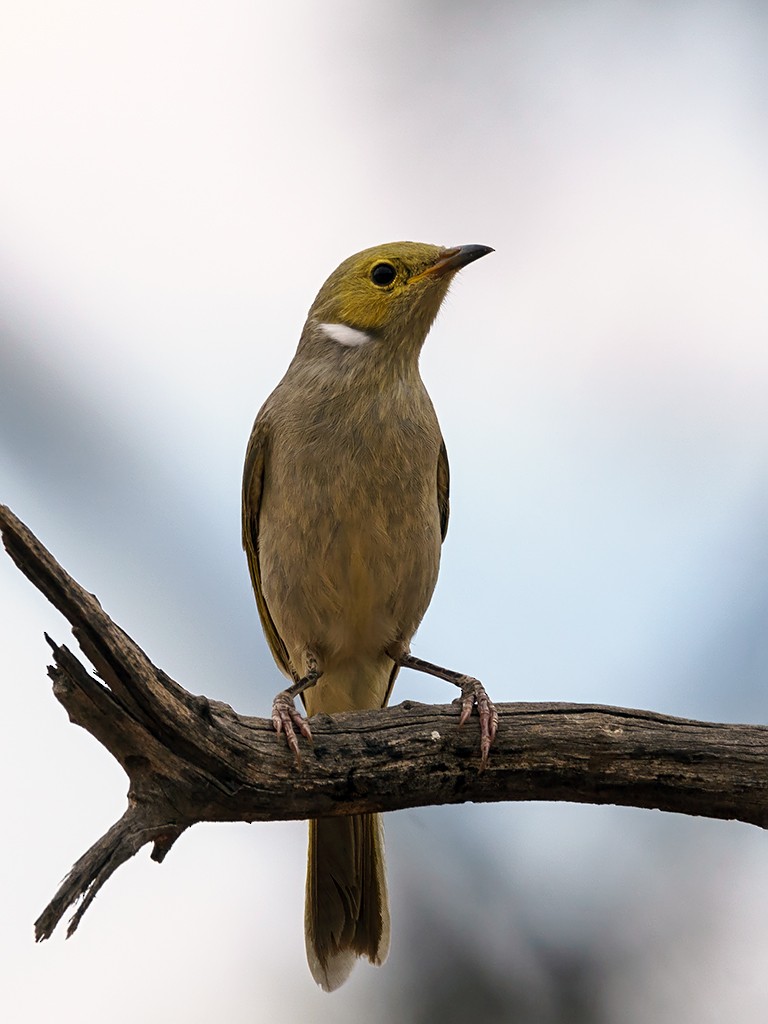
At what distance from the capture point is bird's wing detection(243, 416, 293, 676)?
5.00 m

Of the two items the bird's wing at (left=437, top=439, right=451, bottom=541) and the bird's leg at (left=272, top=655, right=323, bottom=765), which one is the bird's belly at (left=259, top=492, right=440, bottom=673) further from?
the bird's leg at (left=272, top=655, right=323, bottom=765)

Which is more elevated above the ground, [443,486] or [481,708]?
[443,486]

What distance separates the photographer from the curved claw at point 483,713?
379cm

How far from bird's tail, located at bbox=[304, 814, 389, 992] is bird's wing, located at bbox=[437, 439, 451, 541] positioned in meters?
1.32

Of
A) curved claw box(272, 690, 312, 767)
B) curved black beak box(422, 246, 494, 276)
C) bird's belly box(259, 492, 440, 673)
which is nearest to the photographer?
curved claw box(272, 690, 312, 767)

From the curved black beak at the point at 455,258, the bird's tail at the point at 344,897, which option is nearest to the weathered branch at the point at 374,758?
the bird's tail at the point at 344,897

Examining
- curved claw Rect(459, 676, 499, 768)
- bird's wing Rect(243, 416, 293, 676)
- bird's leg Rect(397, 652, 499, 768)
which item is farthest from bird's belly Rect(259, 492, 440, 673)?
curved claw Rect(459, 676, 499, 768)

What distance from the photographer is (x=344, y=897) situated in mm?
4773

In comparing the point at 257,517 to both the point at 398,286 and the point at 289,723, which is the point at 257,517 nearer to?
the point at 398,286

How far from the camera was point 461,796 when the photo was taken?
3.85m

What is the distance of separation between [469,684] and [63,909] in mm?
1656

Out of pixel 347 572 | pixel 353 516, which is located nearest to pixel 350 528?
pixel 353 516

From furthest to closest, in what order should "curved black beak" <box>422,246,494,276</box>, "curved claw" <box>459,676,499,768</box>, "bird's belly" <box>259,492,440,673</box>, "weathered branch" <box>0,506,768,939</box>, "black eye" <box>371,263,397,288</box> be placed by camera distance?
"black eye" <box>371,263,397,288</box> < "curved black beak" <box>422,246,494,276</box> < "bird's belly" <box>259,492,440,673</box> < "curved claw" <box>459,676,499,768</box> < "weathered branch" <box>0,506,768,939</box>

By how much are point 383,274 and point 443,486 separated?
939 millimetres
